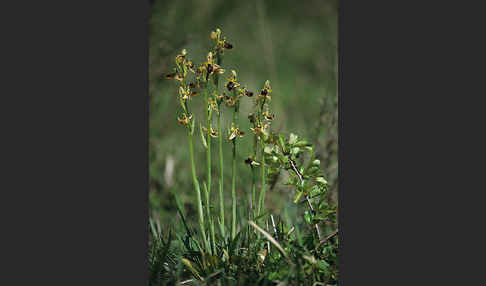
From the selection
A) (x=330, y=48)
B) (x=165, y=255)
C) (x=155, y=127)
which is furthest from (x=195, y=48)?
(x=165, y=255)

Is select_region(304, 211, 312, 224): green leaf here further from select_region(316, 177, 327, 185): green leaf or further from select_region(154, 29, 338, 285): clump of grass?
select_region(316, 177, 327, 185): green leaf

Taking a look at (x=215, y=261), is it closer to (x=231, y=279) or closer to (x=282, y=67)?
(x=231, y=279)

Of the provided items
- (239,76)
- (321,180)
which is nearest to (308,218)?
(321,180)

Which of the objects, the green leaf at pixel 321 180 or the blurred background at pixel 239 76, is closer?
the green leaf at pixel 321 180

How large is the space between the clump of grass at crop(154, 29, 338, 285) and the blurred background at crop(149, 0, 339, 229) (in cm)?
61

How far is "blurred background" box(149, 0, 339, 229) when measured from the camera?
2.52m

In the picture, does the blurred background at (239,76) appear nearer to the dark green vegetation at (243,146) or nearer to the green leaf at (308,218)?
the dark green vegetation at (243,146)

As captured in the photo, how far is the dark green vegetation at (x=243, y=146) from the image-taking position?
1683mm

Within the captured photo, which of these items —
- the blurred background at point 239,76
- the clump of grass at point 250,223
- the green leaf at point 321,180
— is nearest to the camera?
the clump of grass at point 250,223

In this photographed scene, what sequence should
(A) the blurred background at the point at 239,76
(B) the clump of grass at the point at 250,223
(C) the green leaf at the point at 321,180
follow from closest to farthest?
(B) the clump of grass at the point at 250,223 < (C) the green leaf at the point at 321,180 < (A) the blurred background at the point at 239,76

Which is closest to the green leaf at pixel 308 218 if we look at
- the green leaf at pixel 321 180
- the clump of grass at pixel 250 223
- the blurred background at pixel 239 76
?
the clump of grass at pixel 250 223

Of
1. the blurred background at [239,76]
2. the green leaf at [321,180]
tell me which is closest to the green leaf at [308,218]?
the green leaf at [321,180]

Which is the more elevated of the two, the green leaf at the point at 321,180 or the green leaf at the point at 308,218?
the green leaf at the point at 321,180

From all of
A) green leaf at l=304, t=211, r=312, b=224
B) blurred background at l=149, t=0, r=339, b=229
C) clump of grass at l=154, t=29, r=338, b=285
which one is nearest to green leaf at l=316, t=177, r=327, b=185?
clump of grass at l=154, t=29, r=338, b=285
